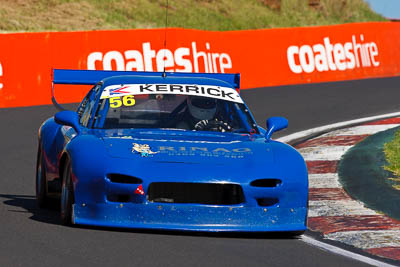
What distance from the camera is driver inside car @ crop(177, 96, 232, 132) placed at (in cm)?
852

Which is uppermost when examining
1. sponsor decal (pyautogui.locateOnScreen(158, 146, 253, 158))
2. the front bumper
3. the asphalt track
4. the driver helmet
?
the driver helmet

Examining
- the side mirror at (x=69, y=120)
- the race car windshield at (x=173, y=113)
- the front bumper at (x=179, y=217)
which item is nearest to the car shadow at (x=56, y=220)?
the front bumper at (x=179, y=217)

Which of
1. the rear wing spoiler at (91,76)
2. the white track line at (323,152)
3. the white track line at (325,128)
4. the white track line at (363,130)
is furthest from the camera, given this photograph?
the white track line at (363,130)

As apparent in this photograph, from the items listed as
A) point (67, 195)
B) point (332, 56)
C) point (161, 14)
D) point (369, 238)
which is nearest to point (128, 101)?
point (67, 195)

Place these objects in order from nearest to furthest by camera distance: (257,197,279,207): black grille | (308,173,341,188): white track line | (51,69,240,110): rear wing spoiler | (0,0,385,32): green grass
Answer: (257,197,279,207): black grille < (51,69,240,110): rear wing spoiler < (308,173,341,188): white track line < (0,0,385,32): green grass

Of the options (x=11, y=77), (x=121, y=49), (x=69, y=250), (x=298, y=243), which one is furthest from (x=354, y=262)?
(x=121, y=49)

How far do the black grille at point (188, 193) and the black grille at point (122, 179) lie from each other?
0.11m

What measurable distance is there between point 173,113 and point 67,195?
4.79 feet

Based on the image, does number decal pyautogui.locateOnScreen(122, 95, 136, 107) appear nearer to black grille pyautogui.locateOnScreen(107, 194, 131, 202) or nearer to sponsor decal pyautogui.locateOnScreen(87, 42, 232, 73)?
black grille pyautogui.locateOnScreen(107, 194, 131, 202)

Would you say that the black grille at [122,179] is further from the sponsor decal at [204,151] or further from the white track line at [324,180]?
the white track line at [324,180]

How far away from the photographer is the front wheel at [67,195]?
24.7ft

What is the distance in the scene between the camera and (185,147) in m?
7.66

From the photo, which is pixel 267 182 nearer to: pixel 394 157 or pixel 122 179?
pixel 122 179

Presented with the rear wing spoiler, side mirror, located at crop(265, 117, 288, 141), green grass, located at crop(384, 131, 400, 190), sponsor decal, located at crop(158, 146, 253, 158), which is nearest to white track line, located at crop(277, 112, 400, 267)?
sponsor decal, located at crop(158, 146, 253, 158)
